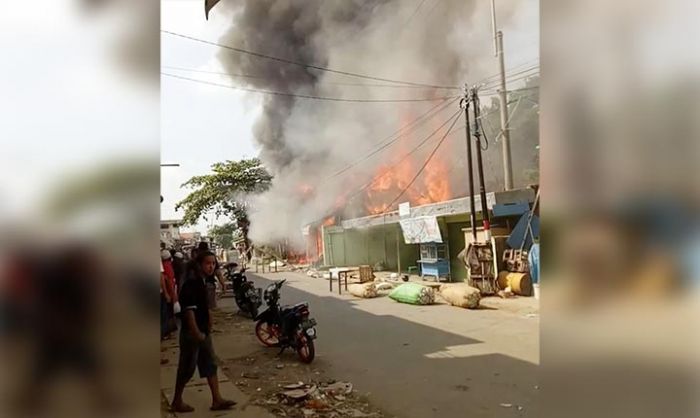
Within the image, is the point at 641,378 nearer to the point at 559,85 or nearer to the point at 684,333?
the point at 684,333

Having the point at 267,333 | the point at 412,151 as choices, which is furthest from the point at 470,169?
the point at 267,333

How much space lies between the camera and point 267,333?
607 cm

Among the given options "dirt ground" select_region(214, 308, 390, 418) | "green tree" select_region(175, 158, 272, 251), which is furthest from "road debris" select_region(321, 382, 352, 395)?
"green tree" select_region(175, 158, 272, 251)

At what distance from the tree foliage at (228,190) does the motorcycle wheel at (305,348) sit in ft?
6.03

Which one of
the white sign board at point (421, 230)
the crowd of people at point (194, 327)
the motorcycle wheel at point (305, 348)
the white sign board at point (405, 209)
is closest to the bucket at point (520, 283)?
the white sign board at point (421, 230)

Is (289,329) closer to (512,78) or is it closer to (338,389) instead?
(338,389)

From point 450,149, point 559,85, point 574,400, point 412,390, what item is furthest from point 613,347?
point 450,149

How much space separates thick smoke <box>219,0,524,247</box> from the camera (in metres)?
6.76

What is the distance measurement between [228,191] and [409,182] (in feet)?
18.4

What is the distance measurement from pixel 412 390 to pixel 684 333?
358cm

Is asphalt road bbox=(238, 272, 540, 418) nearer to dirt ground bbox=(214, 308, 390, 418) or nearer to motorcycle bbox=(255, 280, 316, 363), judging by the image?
dirt ground bbox=(214, 308, 390, 418)

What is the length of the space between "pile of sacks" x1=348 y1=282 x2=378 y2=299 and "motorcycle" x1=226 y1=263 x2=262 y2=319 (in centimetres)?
241

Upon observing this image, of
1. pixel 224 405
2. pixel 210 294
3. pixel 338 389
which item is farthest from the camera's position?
pixel 210 294

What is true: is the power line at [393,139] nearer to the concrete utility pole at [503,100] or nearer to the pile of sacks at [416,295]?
the concrete utility pole at [503,100]
